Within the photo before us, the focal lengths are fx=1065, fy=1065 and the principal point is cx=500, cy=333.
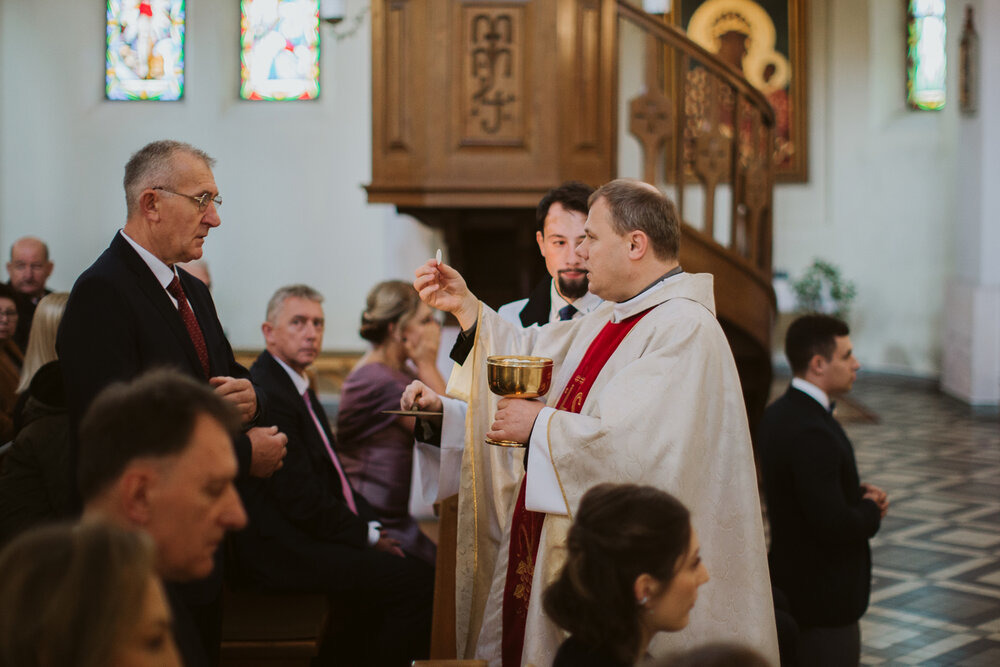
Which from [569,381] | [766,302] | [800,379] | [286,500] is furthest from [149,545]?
[766,302]

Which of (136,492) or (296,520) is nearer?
(136,492)

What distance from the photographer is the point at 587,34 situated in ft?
19.0

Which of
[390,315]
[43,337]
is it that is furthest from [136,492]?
[390,315]

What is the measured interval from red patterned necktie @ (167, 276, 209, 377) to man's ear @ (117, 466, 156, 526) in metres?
1.12

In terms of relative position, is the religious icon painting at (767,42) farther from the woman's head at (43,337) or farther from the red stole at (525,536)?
the red stole at (525,536)

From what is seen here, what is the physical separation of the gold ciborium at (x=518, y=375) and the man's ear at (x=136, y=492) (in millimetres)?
1047

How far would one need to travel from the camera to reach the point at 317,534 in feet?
11.9

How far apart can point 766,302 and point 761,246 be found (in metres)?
0.38

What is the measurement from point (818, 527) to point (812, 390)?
0.52 m

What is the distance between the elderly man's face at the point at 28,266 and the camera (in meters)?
5.95

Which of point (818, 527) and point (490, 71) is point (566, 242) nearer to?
point (818, 527)

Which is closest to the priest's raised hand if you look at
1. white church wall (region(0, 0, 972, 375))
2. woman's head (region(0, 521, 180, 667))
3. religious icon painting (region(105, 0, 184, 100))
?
woman's head (region(0, 521, 180, 667))

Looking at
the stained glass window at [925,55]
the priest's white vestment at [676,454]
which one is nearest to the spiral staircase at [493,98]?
the priest's white vestment at [676,454]

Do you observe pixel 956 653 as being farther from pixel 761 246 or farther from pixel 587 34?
pixel 587 34
